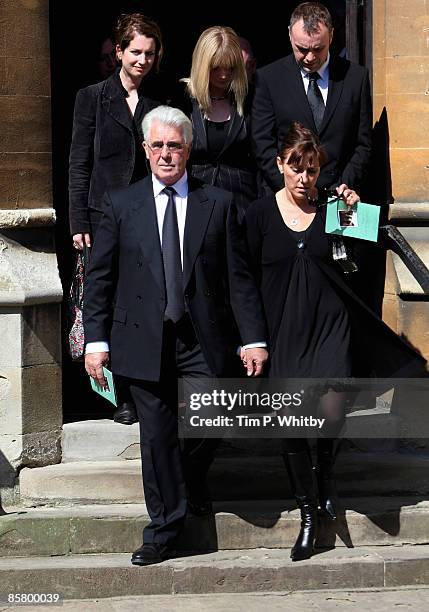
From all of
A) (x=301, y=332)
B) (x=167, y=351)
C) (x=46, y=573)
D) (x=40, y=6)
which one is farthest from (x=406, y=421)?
(x=40, y=6)

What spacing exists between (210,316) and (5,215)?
119 centimetres

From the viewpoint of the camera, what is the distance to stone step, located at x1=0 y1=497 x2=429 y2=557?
6645mm

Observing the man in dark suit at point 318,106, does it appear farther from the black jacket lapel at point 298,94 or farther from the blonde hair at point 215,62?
the blonde hair at point 215,62

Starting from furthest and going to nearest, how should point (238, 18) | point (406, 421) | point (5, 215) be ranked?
point (238, 18)
point (406, 421)
point (5, 215)

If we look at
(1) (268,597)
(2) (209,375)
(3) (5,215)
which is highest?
(3) (5,215)

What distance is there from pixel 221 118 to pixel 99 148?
0.61m

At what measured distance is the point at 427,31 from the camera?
7.27 m

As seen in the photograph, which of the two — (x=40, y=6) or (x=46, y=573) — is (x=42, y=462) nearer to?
(x=46, y=573)

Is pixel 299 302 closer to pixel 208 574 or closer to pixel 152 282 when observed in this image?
pixel 152 282

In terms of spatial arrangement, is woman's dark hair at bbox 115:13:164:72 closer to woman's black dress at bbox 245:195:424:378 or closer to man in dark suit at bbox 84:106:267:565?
man in dark suit at bbox 84:106:267:565

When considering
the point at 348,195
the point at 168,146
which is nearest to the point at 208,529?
the point at 348,195

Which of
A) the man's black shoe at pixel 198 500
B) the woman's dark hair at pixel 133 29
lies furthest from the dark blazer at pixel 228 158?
the man's black shoe at pixel 198 500

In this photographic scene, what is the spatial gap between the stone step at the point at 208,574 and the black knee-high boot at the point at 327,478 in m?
0.21

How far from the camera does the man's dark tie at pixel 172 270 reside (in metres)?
6.30
